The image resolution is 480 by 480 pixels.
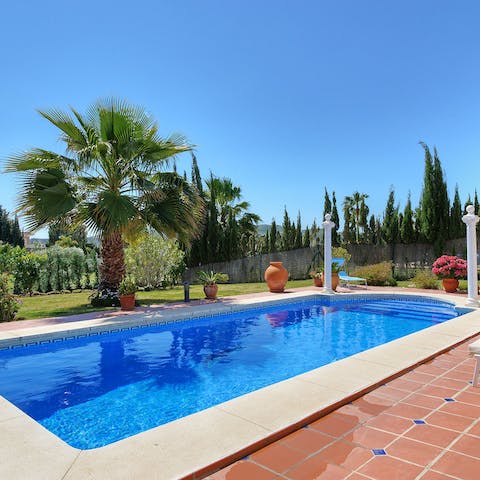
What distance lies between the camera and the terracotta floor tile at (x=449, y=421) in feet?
9.93

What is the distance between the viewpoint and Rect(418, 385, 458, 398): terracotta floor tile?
3706 mm

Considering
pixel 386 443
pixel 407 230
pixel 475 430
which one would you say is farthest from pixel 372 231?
pixel 386 443

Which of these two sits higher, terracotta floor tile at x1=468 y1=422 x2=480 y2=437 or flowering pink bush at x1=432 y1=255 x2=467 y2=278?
flowering pink bush at x1=432 y1=255 x2=467 y2=278

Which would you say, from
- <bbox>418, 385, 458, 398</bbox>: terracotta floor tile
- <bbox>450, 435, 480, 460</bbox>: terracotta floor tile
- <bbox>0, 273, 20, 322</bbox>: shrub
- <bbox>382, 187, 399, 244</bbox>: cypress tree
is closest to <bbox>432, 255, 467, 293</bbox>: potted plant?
<bbox>382, 187, 399, 244</bbox>: cypress tree

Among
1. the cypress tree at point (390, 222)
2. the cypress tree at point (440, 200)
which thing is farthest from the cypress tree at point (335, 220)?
the cypress tree at point (440, 200)

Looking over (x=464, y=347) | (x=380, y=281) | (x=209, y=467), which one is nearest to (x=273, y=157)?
(x=380, y=281)

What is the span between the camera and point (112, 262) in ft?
36.4

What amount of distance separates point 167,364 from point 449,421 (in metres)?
4.34

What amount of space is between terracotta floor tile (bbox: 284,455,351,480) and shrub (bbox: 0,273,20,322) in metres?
8.74

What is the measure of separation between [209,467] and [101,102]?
9.76 metres

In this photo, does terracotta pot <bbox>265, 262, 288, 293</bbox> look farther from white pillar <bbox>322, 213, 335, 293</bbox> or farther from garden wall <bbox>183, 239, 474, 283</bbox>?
garden wall <bbox>183, 239, 474, 283</bbox>

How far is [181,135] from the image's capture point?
1059 cm

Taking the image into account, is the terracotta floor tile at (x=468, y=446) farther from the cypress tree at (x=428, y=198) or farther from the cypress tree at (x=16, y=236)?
the cypress tree at (x=16, y=236)

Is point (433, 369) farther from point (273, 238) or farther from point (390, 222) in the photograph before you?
point (273, 238)
